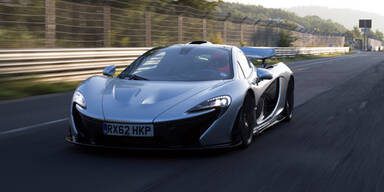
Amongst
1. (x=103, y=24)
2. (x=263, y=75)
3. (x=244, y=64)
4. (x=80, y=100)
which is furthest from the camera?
(x=103, y=24)

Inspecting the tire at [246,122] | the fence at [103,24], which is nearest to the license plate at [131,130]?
the tire at [246,122]

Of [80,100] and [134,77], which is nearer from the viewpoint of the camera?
[80,100]

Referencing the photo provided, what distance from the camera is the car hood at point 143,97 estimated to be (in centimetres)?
472

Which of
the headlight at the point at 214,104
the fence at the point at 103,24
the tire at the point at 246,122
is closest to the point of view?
the headlight at the point at 214,104

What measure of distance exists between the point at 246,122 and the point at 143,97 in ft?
3.79

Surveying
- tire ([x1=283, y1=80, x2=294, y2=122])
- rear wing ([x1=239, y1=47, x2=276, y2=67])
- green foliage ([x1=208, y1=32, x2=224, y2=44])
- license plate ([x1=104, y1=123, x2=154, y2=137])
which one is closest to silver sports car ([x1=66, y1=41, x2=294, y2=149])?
license plate ([x1=104, y1=123, x2=154, y2=137])

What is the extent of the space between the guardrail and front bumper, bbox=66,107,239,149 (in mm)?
7196

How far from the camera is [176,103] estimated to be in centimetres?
491

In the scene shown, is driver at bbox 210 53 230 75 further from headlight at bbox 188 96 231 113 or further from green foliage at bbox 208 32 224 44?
green foliage at bbox 208 32 224 44

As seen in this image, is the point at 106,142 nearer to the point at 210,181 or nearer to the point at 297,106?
the point at 210,181

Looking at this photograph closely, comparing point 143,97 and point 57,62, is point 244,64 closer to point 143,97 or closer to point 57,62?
point 143,97

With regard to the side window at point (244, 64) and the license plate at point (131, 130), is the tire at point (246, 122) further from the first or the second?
the license plate at point (131, 130)

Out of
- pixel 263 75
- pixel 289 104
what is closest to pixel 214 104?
pixel 263 75

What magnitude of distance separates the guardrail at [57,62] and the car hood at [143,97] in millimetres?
6735
